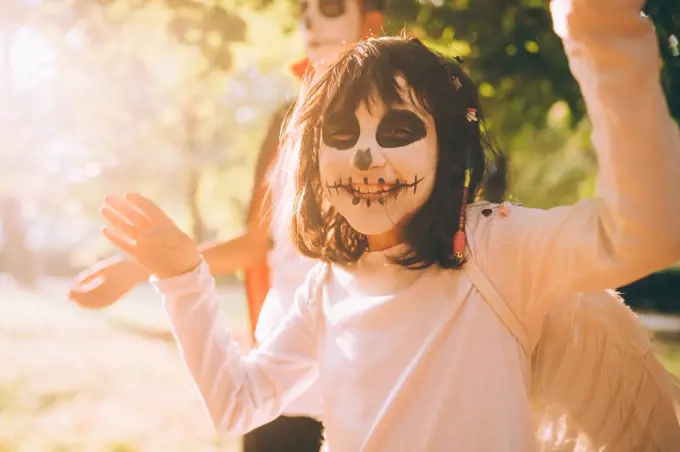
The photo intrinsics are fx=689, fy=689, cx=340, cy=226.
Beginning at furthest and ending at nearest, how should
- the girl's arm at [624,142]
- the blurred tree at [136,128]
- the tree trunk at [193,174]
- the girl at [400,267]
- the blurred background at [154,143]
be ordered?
the tree trunk at [193,174] < the blurred tree at [136,128] < the blurred background at [154,143] < the girl at [400,267] < the girl's arm at [624,142]

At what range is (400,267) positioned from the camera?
2.91 ft

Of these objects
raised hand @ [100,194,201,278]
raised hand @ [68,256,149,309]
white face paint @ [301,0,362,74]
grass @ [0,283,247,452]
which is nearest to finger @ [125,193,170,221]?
raised hand @ [100,194,201,278]

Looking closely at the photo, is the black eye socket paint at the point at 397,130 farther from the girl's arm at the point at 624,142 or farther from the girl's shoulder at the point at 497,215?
the girl's arm at the point at 624,142

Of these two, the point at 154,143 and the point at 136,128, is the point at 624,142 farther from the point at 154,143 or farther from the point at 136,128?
the point at 136,128

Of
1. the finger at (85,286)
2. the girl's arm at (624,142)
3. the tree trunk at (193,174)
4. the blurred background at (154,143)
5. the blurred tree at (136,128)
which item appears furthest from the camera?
the tree trunk at (193,174)

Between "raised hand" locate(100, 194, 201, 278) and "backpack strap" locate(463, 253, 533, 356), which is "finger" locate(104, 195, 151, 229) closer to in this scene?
"raised hand" locate(100, 194, 201, 278)

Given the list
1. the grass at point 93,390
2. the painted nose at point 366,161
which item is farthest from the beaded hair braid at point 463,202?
the grass at point 93,390

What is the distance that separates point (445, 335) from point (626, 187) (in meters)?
0.29

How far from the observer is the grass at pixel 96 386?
8.96 ft

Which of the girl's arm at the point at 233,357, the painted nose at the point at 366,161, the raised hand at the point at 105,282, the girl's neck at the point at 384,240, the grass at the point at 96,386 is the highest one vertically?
the painted nose at the point at 366,161

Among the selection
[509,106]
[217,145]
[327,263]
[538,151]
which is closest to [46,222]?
[217,145]

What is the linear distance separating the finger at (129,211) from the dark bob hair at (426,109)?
0.79ft

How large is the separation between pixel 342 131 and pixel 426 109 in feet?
0.36

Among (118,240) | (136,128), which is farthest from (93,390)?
(136,128)
